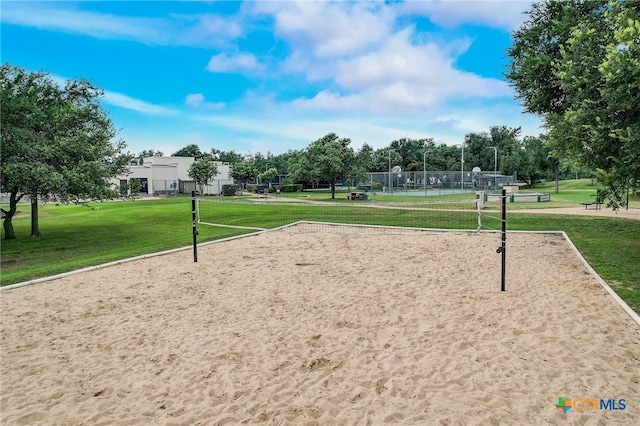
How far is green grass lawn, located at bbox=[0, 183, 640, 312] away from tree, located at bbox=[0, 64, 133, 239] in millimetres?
1934

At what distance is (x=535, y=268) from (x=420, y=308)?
421 centimetres

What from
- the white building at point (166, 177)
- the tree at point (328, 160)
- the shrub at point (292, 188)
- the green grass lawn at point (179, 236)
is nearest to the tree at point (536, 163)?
the tree at point (328, 160)

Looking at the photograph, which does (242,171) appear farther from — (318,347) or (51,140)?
(318,347)

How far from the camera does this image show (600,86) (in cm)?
832

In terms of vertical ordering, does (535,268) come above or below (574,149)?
below

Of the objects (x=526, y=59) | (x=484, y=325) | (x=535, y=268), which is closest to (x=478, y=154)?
(x=526, y=59)

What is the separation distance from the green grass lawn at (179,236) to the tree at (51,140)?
193 cm

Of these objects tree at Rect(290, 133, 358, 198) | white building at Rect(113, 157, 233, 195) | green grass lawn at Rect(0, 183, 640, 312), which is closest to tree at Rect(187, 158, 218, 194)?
white building at Rect(113, 157, 233, 195)

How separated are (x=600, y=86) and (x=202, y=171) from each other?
46.1 m

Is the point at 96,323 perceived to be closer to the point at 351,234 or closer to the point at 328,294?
the point at 328,294

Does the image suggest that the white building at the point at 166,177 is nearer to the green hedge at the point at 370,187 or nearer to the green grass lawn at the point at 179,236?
the green hedge at the point at 370,187

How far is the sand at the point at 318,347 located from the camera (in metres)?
3.65

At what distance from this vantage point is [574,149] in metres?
9.05

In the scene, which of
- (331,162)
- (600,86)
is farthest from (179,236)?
(331,162)
